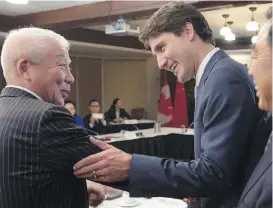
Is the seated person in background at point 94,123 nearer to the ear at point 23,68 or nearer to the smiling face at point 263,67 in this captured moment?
the ear at point 23,68

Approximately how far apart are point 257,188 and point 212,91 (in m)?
0.34

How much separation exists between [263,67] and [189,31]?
1.56 ft

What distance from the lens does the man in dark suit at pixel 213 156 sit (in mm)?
1146

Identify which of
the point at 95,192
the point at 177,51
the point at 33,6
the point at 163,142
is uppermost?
the point at 33,6

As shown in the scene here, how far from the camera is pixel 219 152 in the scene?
44.8 inches

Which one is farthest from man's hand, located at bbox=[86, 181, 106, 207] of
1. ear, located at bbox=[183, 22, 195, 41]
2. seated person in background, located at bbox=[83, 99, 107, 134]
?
seated person in background, located at bbox=[83, 99, 107, 134]

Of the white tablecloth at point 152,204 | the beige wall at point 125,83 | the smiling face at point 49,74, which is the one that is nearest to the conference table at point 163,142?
the white tablecloth at point 152,204

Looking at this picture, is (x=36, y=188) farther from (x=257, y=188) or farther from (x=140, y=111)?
(x=140, y=111)

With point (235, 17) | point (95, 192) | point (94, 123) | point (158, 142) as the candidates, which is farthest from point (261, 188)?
point (235, 17)

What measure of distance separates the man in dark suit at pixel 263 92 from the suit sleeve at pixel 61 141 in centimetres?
50

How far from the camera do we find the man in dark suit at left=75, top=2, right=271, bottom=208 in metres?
1.15

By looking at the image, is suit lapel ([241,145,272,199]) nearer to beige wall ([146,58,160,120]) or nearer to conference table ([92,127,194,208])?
conference table ([92,127,194,208])

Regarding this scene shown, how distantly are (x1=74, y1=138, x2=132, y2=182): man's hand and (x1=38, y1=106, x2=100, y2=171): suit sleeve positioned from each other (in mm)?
23

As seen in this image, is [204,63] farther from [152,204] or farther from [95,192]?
[152,204]
